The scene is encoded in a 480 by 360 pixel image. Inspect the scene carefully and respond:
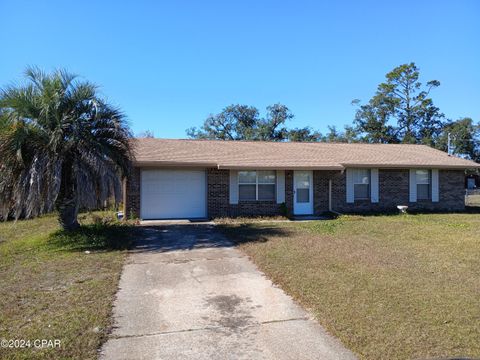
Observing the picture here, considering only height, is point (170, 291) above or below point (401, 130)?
below

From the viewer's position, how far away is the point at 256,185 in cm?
1608

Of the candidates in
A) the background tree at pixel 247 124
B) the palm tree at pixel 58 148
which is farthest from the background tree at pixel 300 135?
the palm tree at pixel 58 148

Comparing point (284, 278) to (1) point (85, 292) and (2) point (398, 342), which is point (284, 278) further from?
(1) point (85, 292)

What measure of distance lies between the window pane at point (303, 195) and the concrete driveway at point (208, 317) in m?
8.86

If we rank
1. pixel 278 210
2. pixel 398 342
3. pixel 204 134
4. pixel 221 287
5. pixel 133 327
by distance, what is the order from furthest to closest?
pixel 204 134, pixel 278 210, pixel 221 287, pixel 133 327, pixel 398 342

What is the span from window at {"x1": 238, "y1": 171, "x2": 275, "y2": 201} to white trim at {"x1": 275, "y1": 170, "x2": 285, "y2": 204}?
218 millimetres

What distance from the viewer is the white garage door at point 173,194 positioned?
48.9 ft

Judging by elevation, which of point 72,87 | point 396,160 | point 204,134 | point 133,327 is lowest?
point 133,327

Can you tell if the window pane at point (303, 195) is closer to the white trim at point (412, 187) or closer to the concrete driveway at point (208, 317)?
the white trim at point (412, 187)

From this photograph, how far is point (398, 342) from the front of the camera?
4.08m

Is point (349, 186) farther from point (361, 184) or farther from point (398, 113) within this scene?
point (398, 113)

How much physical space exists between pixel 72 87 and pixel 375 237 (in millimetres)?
9436

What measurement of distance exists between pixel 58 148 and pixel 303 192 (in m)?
10.2

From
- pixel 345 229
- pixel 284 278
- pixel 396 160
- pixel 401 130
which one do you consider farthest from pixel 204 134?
pixel 284 278
